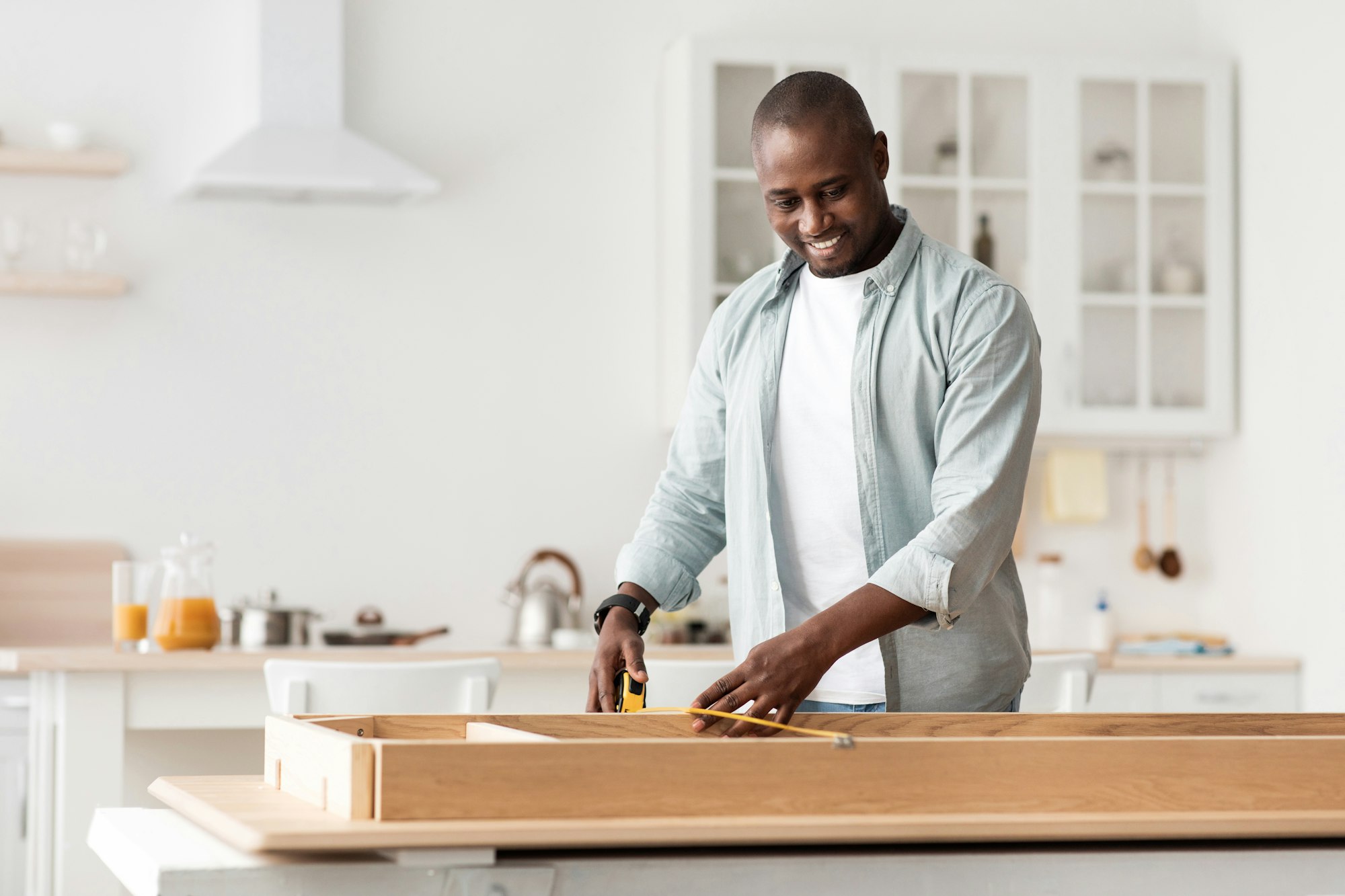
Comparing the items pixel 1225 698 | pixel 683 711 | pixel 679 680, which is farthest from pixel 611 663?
pixel 1225 698

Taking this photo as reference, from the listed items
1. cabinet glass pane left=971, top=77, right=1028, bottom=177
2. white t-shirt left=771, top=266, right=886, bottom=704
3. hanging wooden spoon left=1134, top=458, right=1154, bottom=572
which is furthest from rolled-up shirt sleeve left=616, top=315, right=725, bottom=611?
hanging wooden spoon left=1134, top=458, right=1154, bottom=572

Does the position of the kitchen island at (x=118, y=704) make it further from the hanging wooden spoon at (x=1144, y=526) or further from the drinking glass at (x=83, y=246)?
the hanging wooden spoon at (x=1144, y=526)

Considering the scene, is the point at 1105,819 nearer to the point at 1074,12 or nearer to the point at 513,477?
the point at 513,477

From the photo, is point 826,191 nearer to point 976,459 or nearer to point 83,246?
point 976,459

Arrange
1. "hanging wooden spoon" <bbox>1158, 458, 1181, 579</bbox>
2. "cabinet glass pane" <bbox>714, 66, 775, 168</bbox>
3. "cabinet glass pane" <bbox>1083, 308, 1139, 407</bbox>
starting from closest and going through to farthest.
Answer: "cabinet glass pane" <bbox>714, 66, 775, 168</bbox>
"cabinet glass pane" <bbox>1083, 308, 1139, 407</bbox>
"hanging wooden spoon" <bbox>1158, 458, 1181, 579</bbox>

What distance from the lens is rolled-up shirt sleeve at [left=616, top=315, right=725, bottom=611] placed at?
69.3 inches

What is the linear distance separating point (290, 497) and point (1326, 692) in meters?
2.45

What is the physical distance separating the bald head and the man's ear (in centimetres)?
3

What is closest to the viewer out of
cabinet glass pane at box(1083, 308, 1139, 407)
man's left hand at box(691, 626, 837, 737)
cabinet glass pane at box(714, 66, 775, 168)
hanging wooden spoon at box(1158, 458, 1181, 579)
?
man's left hand at box(691, 626, 837, 737)

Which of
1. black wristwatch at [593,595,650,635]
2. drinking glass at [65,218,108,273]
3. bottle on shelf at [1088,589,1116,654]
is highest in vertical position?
drinking glass at [65,218,108,273]

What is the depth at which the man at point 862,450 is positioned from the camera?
1485mm

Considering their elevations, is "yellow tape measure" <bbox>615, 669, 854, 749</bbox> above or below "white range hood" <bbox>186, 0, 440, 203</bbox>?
below

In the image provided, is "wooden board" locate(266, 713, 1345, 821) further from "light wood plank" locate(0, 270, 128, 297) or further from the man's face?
"light wood plank" locate(0, 270, 128, 297)

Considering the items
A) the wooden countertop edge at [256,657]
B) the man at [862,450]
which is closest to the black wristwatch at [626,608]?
the man at [862,450]
